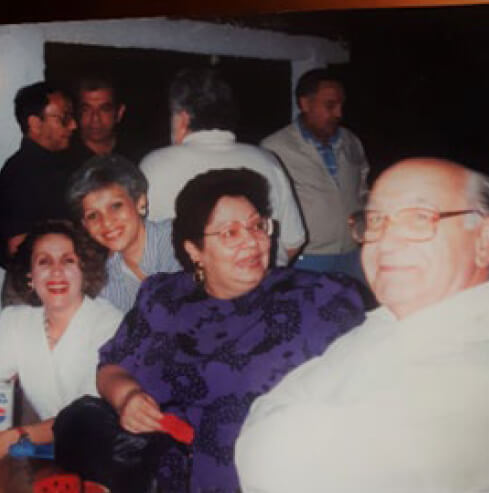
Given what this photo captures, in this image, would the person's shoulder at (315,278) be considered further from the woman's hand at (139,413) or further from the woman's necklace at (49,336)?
the woman's necklace at (49,336)

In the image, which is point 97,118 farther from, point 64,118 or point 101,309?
point 101,309

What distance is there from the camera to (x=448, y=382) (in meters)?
1.41

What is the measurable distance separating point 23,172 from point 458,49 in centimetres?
110

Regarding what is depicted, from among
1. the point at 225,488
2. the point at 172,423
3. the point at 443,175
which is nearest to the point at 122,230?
the point at 172,423

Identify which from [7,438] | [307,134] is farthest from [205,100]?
[7,438]

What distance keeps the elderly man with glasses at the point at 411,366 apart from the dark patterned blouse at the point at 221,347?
84mm

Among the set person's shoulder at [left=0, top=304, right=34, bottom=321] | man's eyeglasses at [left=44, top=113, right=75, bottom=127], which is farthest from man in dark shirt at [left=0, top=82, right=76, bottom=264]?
person's shoulder at [left=0, top=304, right=34, bottom=321]

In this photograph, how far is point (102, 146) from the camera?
70.1 inches

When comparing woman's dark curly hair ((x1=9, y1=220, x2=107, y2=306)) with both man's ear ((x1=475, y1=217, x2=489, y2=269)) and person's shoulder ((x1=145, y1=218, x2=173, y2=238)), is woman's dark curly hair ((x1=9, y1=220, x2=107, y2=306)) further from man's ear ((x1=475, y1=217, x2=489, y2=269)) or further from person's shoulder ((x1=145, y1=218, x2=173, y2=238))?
man's ear ((x1=475, y1=217, x2=489, y2=269))

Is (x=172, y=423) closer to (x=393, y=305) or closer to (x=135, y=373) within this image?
(x=135, y=373)

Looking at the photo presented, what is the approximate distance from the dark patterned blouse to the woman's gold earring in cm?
2

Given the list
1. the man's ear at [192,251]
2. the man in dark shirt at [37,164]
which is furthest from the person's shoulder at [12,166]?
the man's ear at [192,251]

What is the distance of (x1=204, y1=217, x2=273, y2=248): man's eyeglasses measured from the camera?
5.29 feet

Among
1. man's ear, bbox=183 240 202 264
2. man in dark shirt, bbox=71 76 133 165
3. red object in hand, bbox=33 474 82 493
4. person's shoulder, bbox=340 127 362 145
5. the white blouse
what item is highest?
man in dark shirt, bbox=71 76 133 165
